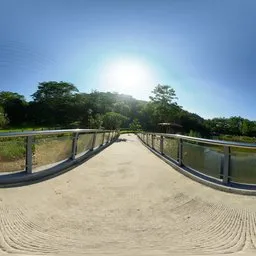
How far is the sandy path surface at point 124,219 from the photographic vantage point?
2.50 metres

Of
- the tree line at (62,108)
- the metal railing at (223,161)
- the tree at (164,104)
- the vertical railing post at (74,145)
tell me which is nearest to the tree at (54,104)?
the tree line at (62,108)

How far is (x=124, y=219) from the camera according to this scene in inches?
127

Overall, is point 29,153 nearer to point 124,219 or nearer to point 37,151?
point 37,151

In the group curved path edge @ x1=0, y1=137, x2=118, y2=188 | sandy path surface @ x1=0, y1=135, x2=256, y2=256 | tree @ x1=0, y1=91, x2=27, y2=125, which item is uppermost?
tree @ x1=0, y1=91, x2=27, y2=125

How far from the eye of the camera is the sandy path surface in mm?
2498

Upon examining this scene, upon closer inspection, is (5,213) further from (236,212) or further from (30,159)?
(236,212)

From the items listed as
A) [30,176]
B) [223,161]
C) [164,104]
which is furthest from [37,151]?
[164,104]

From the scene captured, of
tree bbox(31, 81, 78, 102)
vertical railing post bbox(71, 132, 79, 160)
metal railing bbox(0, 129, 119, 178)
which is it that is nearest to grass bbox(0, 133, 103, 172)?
metal railing bbox(0, 129, 119, 178)

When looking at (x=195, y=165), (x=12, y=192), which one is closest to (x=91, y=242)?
(x=12, y=192)

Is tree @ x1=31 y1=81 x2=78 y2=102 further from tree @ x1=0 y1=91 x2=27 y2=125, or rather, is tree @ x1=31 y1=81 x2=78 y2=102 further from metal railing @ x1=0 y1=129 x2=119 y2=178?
metal railing @ x1=0 y1=129 x2=119 y2=178

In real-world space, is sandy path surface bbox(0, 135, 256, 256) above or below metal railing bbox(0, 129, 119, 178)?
below

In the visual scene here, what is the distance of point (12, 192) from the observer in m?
3.97

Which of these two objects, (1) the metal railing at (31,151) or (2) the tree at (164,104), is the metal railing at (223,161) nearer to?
(1) the metal railing at (31,151)

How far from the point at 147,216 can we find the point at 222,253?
1151 mm
